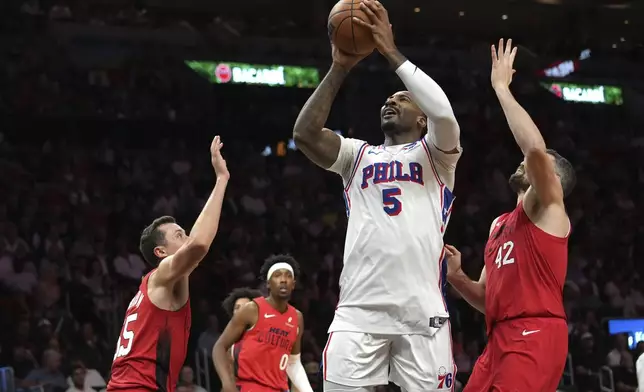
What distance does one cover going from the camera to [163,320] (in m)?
4.74

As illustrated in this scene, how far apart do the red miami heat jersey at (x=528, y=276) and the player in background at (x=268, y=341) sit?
11.2 feet

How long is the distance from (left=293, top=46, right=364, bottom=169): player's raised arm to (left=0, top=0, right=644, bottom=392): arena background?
583cm

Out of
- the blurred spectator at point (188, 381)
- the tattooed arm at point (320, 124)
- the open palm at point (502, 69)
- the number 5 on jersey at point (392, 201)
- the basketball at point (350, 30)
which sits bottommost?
the blurred spectator at point (188, 381)

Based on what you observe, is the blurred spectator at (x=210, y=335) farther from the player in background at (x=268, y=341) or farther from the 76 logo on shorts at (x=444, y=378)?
the 76 logo on shorts at (x=444, y=378)

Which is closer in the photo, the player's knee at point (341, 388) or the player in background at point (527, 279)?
the player's knee at point (341, 388)

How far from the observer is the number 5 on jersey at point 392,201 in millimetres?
4043

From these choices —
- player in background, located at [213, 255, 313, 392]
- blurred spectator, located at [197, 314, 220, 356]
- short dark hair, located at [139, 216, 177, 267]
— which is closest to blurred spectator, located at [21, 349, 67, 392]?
blurred spectator, located at [197, 314, 220, 356]

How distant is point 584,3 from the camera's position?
20000mm

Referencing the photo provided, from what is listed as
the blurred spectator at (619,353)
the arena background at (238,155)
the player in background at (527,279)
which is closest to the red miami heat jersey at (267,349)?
the arena background at (238,155)

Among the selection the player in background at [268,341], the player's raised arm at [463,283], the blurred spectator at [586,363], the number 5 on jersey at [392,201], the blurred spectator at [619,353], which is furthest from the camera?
the blurred spectator at [619,353]

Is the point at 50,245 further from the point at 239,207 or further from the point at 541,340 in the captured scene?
the point at 541,340

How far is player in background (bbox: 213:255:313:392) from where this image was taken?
7578 millimetres

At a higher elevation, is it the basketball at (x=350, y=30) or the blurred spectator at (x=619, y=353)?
the basketball at (x=350, y=30)

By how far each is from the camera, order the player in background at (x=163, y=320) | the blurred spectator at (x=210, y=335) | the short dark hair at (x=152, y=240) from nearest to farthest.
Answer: the player in background at (x=163, y=320) < the short dark hair at (x=152, y=240) < the blurred spectator at (x=210, y=335)
